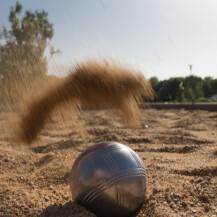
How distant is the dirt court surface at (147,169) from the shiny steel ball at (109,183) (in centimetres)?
14

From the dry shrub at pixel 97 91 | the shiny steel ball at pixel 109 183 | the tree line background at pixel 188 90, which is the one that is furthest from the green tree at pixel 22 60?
the tree line background at pixel 188 90

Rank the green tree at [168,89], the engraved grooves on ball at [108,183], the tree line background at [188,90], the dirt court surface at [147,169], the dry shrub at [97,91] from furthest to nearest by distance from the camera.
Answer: the green tree at [168,89] → the tree line background at [188,90] → the dry shrub at [97,91] → the dirt court surface at [147,169] → the engraved grooves on ball at [108,183]

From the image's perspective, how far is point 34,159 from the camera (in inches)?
178

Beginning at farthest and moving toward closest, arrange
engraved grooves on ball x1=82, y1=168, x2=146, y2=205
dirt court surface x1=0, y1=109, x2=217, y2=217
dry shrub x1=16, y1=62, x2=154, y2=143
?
dry shrub x1=16, y1=62, x2=154, y2=143
dirt court surface x1=0, y1=109, x2=217, y2=217
engraved grooves on ball x1=82, y1=168, x2=146, y2=205

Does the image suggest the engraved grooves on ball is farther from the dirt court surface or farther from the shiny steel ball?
the dirt court surface

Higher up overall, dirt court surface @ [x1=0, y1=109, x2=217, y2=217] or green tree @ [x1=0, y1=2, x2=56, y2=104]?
green tree @ [x1=0, y1=2, x2=56, y2=104]

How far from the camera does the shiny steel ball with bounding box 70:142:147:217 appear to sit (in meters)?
2.46

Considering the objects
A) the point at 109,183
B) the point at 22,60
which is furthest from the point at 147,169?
the point at 22,60

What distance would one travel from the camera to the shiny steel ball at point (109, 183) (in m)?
2.46

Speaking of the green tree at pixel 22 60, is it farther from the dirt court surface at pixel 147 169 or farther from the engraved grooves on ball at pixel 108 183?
the engraved grooves on ball at pixel 108 183

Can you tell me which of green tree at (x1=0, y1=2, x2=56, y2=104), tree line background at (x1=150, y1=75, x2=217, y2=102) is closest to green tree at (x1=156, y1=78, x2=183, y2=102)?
tree line background at (x1=150, y1=75, x2=217, y2=102)

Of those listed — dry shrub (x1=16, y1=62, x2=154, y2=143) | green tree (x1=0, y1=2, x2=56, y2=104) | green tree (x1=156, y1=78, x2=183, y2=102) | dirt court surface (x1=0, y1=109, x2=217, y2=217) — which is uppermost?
green tree (x1=0, y1=2, x2=56, y2=104)

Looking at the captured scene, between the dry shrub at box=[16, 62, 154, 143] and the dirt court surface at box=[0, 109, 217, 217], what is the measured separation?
0.83 ft

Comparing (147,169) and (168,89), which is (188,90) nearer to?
(168,89)
